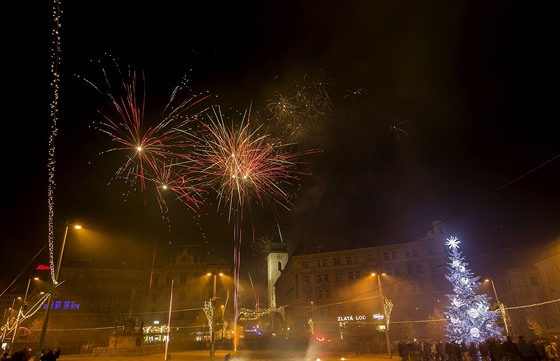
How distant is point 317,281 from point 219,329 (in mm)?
22757

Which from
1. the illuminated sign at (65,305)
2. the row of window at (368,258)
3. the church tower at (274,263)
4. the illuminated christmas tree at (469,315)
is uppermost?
the church tower at (274,263)

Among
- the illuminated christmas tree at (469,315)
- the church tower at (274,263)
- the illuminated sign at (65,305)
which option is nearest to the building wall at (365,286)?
the illuminated christmas tree at (469,315)

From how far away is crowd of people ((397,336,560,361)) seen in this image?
16406 mm

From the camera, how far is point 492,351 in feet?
64.7

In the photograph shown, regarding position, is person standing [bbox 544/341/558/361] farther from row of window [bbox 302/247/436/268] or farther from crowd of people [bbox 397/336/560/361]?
row of window [bbox 302/247/436/268]

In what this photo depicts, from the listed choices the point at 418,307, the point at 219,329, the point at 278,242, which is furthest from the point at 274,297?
the point at 418,307

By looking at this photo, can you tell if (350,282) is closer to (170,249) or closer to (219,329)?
(219,329)

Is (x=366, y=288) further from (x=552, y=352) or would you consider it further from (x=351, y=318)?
(x=552, y=352)

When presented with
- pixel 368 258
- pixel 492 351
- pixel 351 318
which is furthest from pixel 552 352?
pixel 368 258

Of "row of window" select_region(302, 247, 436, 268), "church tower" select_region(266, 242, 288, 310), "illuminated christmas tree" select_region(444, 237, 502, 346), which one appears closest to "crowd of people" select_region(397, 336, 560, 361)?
"illuminated christmas tree" select_region(444, 237, 502, 346)

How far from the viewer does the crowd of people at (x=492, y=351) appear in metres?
16.4

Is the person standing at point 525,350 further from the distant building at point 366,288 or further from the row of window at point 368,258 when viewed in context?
the row of window at point 368,258

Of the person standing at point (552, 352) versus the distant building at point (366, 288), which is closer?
the person standing at point (552, 352)

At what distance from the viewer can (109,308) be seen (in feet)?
227
